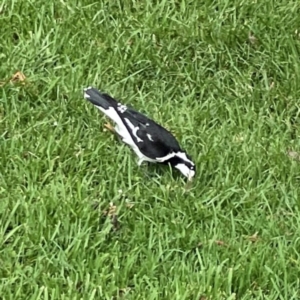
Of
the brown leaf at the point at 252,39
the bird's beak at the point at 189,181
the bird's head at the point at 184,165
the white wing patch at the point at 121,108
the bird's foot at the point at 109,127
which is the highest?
the brown leaf at the point at 252,39

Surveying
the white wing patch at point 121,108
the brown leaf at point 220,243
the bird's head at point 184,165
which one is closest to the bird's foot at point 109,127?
the white wing patch at point 121,108

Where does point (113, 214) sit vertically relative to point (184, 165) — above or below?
below

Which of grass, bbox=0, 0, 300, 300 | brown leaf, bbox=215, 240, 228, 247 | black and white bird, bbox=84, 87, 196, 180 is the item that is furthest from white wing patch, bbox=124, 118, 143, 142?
brown leaf, bbox=215, 240, 228, 247

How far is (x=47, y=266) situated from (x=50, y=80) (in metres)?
1.33

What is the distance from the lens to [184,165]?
3.96 m

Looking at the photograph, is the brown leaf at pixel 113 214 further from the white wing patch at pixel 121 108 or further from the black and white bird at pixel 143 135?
the white wing patch at pixel 121 108

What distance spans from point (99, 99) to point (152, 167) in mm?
410

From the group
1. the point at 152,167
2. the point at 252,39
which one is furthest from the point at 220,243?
the point at 252,39

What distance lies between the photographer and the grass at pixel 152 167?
137 inches

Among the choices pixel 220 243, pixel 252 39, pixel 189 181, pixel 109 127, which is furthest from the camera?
pixel 252 39

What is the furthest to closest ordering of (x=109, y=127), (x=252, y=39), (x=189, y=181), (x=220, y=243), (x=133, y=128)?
1. (x=252, y=39)
2. (x=109, y=127)
3. (x=133, y=128)
4. (x=189, y=181)
5. (x=220, y=243)

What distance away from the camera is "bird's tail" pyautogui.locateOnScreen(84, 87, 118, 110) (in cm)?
415

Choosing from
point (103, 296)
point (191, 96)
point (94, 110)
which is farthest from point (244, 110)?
point (103, 296)

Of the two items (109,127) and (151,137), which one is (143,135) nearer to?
(151,137)
